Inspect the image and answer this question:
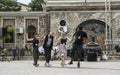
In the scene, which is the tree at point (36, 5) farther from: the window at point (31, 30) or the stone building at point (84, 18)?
the stone building at point (84, 18)

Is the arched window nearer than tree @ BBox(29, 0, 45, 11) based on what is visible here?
Yes

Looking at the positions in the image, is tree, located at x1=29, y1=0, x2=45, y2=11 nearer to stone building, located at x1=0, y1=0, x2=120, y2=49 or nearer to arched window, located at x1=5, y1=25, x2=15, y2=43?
arched window, located at x1=5, y1=25, x2=15, y2=43

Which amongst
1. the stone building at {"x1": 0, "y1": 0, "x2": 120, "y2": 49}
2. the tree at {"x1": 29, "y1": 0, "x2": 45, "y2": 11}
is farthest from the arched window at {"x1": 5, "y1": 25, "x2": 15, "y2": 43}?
the tree at {"x1": 29, "y1": 0, "x2": 45, "y2": 11}

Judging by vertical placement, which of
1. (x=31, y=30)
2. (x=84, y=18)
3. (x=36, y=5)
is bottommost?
(x=31, y=30)

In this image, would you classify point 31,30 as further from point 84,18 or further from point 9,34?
point 84,18

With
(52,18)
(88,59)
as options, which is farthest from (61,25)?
(88,59)

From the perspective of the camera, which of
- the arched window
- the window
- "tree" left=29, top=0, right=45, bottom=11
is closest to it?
the arched window

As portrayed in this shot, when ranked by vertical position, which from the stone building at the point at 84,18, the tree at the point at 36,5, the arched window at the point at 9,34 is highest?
the tree at the point at 36,5

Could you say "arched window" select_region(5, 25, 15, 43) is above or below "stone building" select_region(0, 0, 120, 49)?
below

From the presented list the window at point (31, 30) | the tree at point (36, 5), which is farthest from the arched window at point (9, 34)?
the tree at point (36, 5)

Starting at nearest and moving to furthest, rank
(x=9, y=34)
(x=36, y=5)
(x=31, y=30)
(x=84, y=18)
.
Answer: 1. (x=84, y=18)
2. (x=9, y=34)
3. (x=31, y=30)
4. (x=36, y=5)

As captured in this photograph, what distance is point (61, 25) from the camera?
47500 millimetres

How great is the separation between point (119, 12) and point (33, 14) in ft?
32.3

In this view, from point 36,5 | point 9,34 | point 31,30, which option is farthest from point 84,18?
point 36,5
